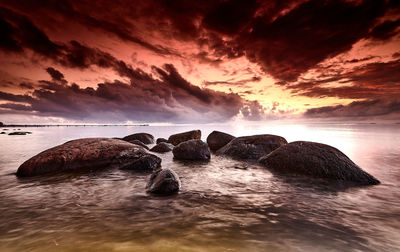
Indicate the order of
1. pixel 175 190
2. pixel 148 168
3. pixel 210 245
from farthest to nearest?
pixel 148 168 → pixel 175 190 → pixel 210 245

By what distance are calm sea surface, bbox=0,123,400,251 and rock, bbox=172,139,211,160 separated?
13.3 ft

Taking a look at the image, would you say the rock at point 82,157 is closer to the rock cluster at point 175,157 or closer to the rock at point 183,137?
the rock cluster at point 175,157

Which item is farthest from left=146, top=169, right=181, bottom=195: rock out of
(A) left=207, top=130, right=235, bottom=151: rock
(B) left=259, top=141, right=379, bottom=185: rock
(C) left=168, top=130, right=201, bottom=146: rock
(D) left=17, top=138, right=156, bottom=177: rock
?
(C) left=168, top=130, right=201, bottom=146: rock

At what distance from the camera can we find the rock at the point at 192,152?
10477 millimetres

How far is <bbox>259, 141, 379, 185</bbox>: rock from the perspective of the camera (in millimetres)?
6523

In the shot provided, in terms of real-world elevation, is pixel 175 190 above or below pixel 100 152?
below

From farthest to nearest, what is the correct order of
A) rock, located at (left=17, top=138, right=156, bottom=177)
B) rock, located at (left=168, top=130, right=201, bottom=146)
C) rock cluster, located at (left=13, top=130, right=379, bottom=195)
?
rock, located at (left=168, top=130, right=201, bottom=146)
rock, located at (left=17, top=138, right=156, bottom=177)
rock cluster, located at (left=13, top=130, right=379, bottom=195)

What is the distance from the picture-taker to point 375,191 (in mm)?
5422

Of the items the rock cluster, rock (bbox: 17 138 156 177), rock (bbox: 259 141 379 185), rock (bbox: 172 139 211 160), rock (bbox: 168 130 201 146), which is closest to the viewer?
the rock cluster

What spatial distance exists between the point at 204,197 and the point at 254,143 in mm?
7145

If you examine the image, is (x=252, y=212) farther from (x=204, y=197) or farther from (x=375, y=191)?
(x=375, y=191)

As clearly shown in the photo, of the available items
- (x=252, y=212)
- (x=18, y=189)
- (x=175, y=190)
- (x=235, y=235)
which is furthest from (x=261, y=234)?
(x=18, y=189)

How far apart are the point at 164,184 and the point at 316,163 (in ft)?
18.8

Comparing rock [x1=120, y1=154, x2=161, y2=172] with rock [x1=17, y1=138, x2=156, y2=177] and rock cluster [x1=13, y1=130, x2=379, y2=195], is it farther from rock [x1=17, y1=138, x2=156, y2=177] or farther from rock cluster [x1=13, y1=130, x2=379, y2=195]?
rock [x1=17, y1=138, x2=156, y2=177]
